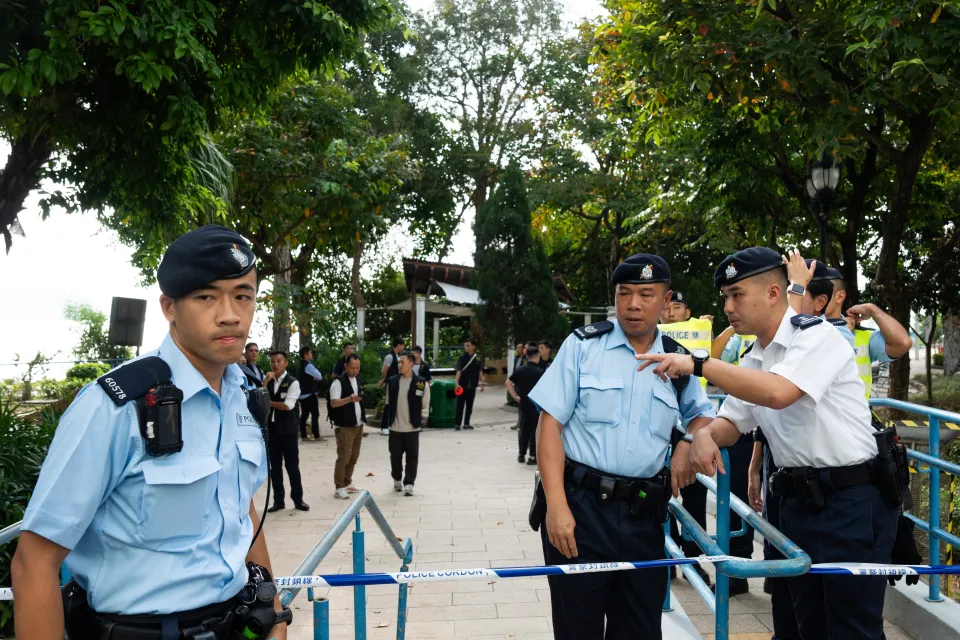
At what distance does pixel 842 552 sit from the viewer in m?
3.02

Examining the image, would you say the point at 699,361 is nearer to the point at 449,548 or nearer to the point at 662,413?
the point at 662,413

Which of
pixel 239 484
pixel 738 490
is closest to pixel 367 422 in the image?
pixel 738 490

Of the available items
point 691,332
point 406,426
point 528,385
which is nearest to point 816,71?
point 691,332

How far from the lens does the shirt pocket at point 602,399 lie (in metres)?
3.09

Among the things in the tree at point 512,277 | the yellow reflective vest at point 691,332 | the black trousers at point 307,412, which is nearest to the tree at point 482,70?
the tree at point 512,277

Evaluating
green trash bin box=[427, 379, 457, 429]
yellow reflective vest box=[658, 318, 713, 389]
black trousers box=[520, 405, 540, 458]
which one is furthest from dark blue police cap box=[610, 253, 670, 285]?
green trash bin box=[427, 379, 457, 429]

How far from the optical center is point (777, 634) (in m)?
3.54

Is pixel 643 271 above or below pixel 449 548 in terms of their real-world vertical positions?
above

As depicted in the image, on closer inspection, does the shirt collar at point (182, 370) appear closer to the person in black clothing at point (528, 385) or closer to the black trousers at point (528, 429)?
the person in black clothing at point (528, 385)

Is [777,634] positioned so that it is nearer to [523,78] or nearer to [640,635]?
[640,635]

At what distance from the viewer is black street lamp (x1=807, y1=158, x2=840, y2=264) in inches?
416

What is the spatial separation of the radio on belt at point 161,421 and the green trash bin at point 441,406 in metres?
15.1

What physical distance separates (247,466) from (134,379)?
403 mm

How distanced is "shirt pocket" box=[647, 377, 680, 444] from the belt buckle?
0.27 meters
